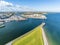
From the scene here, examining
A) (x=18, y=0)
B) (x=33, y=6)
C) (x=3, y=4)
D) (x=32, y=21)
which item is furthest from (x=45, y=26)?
(x=3, y=4)

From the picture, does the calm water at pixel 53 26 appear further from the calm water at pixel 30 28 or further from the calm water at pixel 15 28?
the calm water at pixel 15 28

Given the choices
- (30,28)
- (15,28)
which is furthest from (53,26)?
(15,28)

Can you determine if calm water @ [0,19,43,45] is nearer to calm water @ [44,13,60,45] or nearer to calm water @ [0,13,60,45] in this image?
calm water @ [0,13,60,45]

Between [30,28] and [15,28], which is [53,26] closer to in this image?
[30,28]

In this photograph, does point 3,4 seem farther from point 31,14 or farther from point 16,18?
point 31,14

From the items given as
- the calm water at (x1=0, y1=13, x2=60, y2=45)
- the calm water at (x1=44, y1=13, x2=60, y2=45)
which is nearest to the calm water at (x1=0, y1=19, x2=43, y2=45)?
the calm water at (x1=0, y1=13, x2=60, y2=45)

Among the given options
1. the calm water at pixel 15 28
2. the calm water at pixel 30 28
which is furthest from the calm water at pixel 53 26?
the calm water at pixel 15 28

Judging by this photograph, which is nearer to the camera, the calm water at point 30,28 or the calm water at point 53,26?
the calm water at point 30,28

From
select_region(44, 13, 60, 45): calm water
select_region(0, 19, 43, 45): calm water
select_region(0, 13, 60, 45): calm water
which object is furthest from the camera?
select_region(44, 13, 60, 45): calm water

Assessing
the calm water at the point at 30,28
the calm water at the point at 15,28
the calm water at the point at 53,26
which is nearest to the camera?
the calm water at the point at 15,28
